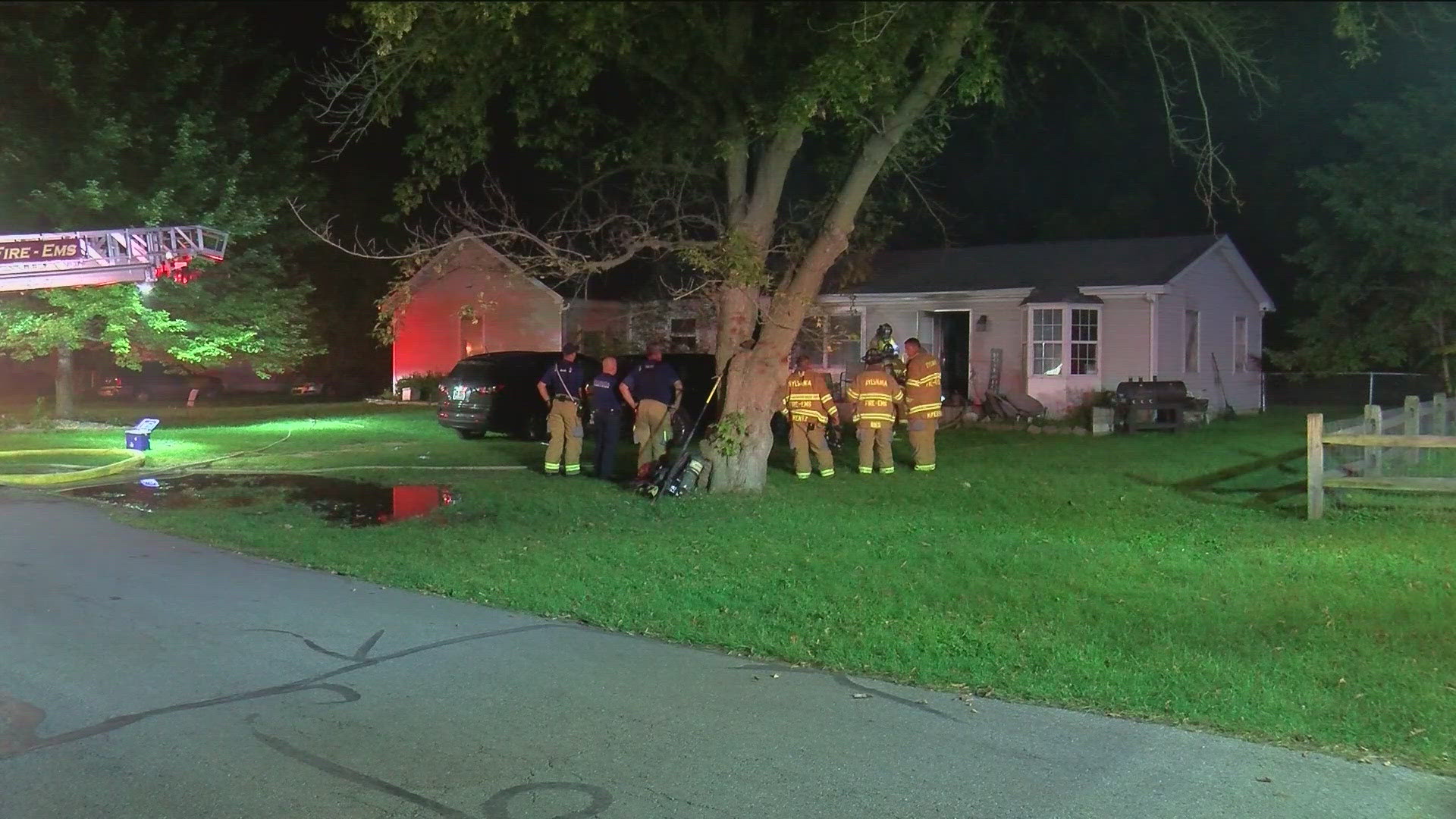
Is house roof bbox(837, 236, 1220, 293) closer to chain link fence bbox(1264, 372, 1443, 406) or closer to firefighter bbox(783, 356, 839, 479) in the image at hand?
chain link fence bbox(1264, 372, 1443, 406)

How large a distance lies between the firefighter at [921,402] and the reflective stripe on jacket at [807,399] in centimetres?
110

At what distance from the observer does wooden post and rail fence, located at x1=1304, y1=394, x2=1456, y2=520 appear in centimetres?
1052

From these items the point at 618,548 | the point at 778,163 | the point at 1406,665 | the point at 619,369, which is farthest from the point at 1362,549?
the point at 619,369

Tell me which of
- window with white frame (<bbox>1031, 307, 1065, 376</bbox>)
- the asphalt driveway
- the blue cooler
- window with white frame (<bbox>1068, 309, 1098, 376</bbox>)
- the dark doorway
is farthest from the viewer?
the dark doorway

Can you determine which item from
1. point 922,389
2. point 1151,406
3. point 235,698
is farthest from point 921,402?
point 235,698

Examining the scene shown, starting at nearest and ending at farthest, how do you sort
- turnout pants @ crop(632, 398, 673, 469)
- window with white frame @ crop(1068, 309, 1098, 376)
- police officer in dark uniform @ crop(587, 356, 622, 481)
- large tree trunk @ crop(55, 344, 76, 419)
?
turnout pants @ crop(632, 398, 673, 469) → police officer in dark uniform @ crop(587, 356, 622, 481) → window with white frame @ crop(1068, 309, 1098, 376) → large tree trunk @ crop(55, 344, 76, 419)

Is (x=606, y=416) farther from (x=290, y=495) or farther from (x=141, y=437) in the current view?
(x=141, y=437)

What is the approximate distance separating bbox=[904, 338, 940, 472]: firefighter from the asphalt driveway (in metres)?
8.15

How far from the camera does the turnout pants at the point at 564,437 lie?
570 inches

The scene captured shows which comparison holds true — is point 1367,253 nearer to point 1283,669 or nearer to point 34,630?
point 1283,669

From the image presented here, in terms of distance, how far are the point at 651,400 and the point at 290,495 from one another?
14.1 ft

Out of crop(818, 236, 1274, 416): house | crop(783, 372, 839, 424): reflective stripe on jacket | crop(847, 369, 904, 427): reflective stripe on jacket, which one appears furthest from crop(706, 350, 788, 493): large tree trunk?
crop(818, 236, 1274, 416): house

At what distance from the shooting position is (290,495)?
13.4 metres

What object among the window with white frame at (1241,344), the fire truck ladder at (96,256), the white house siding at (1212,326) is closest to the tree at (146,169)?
the fire truck ladder at (96,256)
